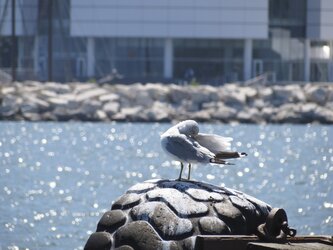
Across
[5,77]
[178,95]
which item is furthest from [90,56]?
[178,95]

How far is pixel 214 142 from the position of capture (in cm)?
791

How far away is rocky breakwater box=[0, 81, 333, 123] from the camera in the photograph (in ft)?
213

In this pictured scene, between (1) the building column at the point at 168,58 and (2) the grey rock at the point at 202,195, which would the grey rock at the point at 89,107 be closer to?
(1) the building column at the point at 168,58

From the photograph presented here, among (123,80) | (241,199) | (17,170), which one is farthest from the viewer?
(123,80)

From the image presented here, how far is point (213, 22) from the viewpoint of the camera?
8906cm

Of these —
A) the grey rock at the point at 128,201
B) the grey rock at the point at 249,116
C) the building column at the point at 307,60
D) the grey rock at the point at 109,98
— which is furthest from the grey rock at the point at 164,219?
the building column at the point at 307,60

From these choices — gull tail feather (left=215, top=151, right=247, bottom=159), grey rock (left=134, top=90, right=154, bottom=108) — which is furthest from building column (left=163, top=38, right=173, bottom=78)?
gull tail feather (left=215, top=151, right=247, bottom=159)

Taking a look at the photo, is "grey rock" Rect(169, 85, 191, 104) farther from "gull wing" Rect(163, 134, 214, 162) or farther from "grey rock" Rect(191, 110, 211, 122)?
"gull wing" Rect(163, 134, 214, 162)

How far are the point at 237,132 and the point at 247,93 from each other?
50.3 feet

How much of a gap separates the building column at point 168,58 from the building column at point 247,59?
4.98m

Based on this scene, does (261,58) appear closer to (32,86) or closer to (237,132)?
(32,86)

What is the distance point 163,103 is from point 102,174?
130 feet

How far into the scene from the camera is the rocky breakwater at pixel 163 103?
64.9 meters

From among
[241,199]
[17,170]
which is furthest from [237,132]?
[241,199]
